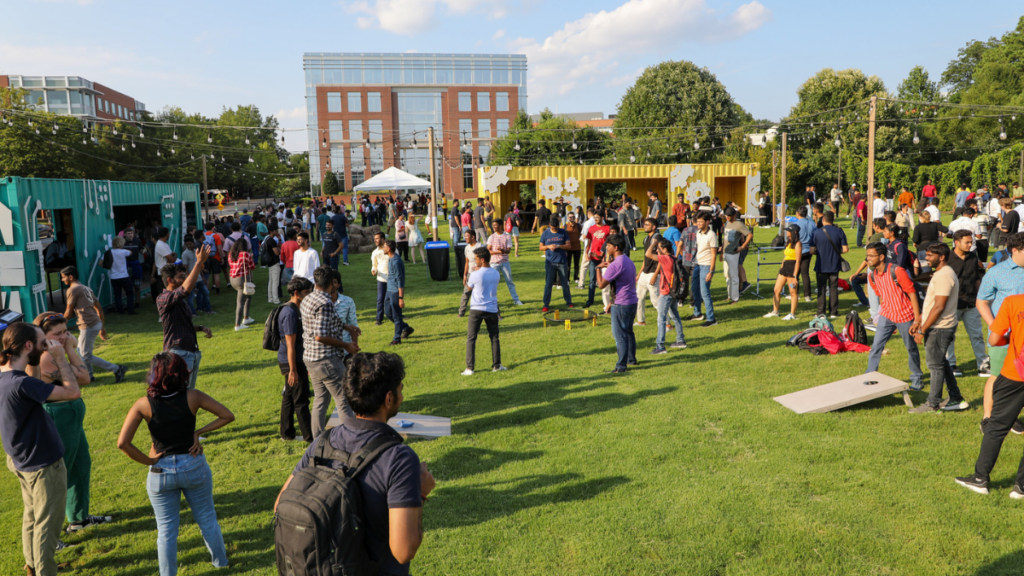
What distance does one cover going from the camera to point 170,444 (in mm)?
3654

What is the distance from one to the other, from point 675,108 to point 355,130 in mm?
35933

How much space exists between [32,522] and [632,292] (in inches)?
245

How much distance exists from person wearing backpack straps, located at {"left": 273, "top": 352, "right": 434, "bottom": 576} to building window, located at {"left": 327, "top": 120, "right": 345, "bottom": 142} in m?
69.1

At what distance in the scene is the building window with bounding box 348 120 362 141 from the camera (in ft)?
222

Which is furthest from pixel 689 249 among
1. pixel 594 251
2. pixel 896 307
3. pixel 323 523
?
pixel 323 523

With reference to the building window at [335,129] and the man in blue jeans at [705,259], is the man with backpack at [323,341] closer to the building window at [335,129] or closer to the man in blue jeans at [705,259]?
Answer: the man in blue jeans at [705,259]

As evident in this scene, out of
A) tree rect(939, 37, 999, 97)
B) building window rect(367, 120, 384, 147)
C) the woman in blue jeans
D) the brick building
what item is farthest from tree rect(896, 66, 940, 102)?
the brick building

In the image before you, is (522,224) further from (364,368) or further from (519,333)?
(364,368)

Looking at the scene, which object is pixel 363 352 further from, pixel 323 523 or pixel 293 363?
pixel 293 363

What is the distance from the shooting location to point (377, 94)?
6794 centimetres

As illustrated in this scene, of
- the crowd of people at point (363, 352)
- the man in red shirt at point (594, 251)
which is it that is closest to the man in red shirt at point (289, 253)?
the crowd of people at point (363, 352)

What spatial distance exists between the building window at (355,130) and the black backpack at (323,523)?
2744 inches

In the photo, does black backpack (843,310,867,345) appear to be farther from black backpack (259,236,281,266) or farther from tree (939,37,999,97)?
tree (939,37,999,97)

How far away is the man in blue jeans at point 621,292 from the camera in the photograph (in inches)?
315
